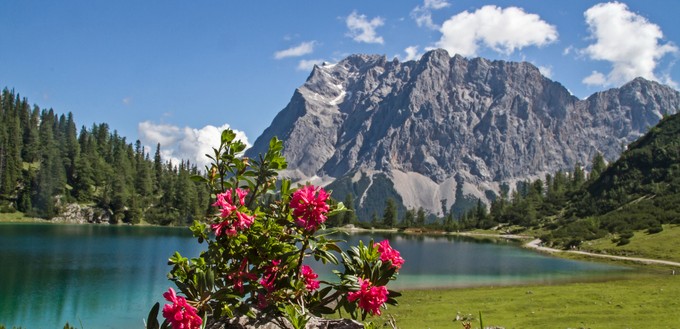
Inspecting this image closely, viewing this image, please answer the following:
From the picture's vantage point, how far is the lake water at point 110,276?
1133 inches

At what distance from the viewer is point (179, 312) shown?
4.15 m

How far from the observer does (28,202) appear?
143 meters

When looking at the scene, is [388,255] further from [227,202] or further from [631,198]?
[631,198]

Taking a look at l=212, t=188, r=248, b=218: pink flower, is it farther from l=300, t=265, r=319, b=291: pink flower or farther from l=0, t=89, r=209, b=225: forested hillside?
l=0, t=89, r=209, b=225: forested hillside

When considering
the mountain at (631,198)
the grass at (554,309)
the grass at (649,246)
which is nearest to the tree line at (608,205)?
the mountain at (631,198)

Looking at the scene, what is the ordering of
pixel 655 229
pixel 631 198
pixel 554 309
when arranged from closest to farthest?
1. pixel 554 309
2. pixel 655 229
3. pixel 631 198

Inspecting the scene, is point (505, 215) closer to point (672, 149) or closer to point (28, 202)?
point (672, 149)

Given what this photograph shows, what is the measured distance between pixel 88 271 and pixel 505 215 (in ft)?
473

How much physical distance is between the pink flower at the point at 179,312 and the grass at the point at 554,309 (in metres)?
16.1

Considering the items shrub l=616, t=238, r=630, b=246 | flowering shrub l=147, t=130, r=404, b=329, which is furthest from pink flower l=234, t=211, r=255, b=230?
shrub l=616, t=238, r=630, b=246

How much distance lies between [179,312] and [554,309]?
2311 centimetres

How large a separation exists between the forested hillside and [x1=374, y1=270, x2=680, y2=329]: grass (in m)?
118

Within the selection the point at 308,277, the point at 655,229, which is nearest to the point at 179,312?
the point at 308,277

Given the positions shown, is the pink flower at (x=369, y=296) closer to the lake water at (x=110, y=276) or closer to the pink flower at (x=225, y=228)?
the pink flower at (x=225, y=228)
